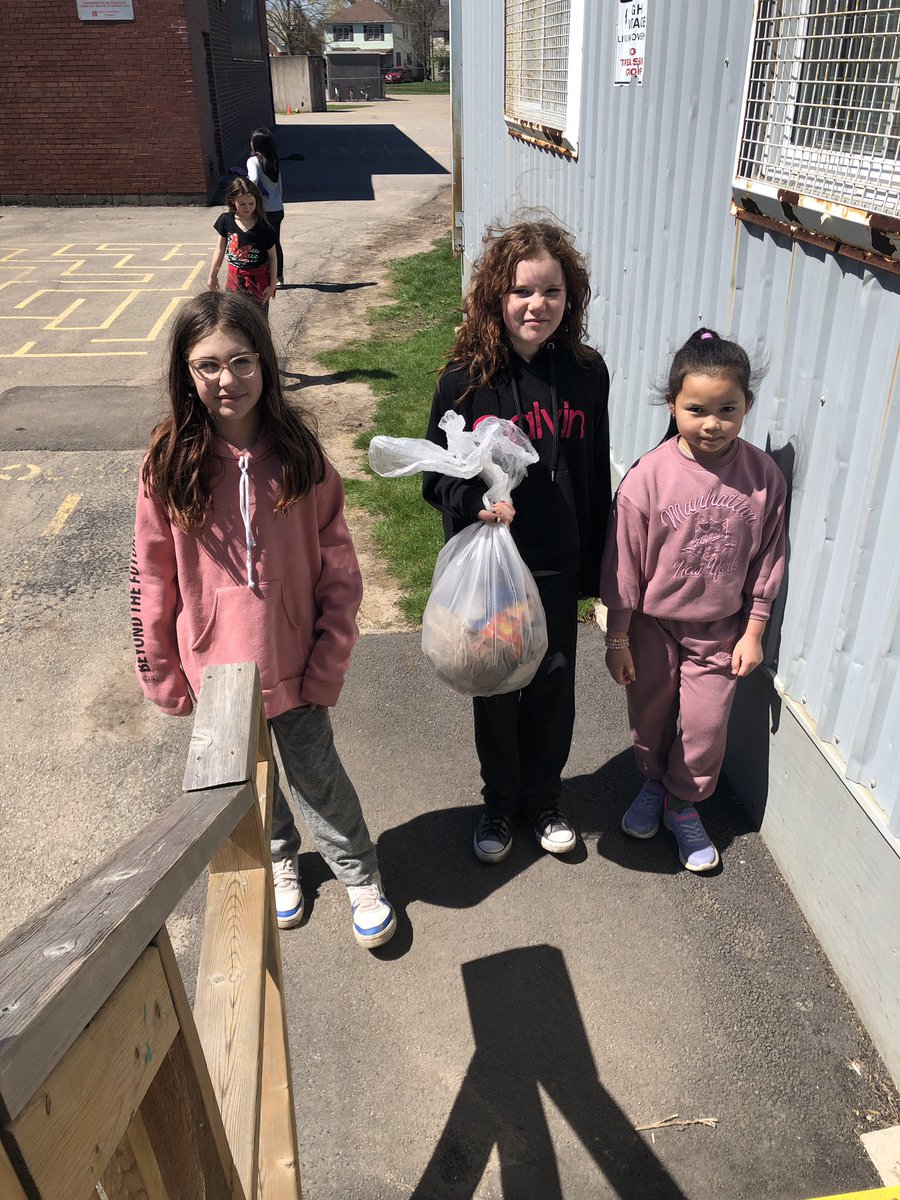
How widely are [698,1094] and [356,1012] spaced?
979mm

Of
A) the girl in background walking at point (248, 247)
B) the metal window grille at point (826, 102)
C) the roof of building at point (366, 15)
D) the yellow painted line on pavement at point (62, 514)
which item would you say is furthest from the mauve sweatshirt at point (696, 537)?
the roof of building at point (366, 15)

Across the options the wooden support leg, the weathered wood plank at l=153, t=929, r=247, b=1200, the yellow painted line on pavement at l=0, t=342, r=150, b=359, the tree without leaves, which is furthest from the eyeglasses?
the tree without leaves

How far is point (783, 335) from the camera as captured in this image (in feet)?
9.07

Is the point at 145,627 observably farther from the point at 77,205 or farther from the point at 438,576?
the point at 77,205

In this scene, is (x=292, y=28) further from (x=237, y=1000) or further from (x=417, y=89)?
(x=237, y=1000)

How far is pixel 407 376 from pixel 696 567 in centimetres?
604

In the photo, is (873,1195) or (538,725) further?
(538,725)

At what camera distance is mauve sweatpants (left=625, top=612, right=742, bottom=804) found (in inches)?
112

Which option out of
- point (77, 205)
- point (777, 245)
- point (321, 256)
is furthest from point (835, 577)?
point (77, 205)

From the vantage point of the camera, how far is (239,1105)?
140 cm

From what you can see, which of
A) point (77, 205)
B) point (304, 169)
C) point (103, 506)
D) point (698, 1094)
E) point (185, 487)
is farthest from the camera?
point (304, 169)

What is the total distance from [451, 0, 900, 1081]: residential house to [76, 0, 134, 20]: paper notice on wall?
15475 mm

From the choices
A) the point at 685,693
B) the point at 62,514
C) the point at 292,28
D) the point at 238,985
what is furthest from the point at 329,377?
the point at 292,28

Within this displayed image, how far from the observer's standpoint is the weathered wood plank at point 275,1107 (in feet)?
5.83
